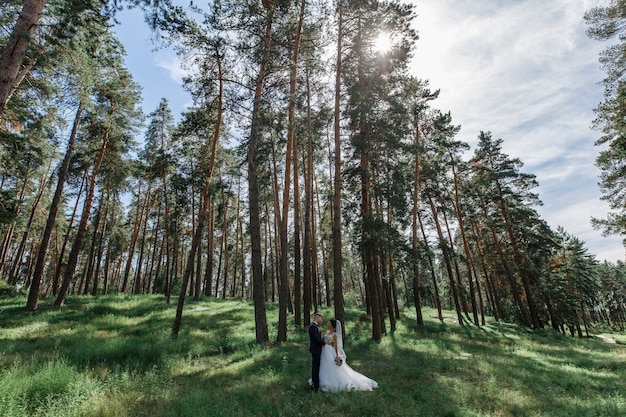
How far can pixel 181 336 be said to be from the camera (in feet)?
41.1

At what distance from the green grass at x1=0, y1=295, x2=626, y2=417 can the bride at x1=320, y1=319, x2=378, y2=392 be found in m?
0.43

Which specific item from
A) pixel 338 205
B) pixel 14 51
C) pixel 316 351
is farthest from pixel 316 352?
pixel 14 51

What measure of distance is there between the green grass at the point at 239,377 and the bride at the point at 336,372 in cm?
43

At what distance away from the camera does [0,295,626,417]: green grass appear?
5.37m

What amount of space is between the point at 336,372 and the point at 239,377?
250cm

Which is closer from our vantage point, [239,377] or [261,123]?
[239,377]

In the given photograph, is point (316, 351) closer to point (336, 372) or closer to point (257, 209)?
point (336, 372)

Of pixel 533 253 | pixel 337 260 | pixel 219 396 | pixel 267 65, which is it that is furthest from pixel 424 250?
pixel 533 253

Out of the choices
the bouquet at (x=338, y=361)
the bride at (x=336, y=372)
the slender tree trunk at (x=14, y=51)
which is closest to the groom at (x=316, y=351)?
the bride at (x=336, y=372)

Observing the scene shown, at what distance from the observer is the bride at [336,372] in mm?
7000

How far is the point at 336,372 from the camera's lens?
7.18m

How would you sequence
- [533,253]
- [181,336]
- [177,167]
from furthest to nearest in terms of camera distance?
[533,253] < [177,167] < [181,336]

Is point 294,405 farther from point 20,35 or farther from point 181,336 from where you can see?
point 20,35

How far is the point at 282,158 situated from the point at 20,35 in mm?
15207
